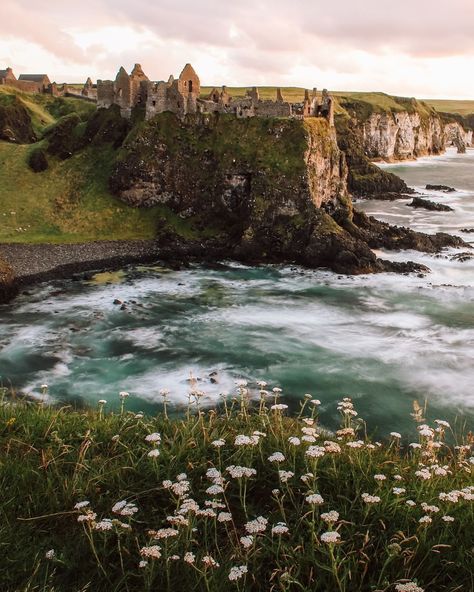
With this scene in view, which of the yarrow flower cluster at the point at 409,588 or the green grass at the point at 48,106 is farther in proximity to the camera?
the green grass at the point at 48,106

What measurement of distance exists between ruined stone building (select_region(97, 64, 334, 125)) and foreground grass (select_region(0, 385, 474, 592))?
2150 inches

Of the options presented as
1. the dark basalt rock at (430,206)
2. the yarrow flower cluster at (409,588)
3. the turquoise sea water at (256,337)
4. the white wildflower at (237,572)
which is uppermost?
the white wildflower at (237,572)

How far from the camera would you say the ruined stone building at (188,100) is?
57.8 m

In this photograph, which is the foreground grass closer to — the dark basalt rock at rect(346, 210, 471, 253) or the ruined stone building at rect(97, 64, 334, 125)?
the dark basalt rock at rect(346, 210, 471, 253)

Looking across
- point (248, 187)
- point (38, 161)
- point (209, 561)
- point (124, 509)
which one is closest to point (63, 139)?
point (38, 161)

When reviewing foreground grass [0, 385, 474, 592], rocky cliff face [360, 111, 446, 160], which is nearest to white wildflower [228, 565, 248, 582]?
foreground grass [0, 385, 474, 592]

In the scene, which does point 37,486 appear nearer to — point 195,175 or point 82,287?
point 82,287

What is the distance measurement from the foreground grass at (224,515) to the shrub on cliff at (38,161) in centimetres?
5901

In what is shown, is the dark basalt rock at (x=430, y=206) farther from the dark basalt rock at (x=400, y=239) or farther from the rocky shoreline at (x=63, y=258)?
the rocky shoreline at (x=63, y=258)

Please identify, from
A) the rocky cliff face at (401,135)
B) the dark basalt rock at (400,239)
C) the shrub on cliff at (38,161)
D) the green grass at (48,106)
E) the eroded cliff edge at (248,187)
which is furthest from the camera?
the rocky cliff face at (401,135)

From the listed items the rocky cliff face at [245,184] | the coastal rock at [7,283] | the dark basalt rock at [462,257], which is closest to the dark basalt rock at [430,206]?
the rocky cliff face at [245,184]

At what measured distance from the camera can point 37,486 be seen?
7027 millimetres

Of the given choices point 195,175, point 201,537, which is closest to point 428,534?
point 201,537

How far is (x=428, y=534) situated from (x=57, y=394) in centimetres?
2276
